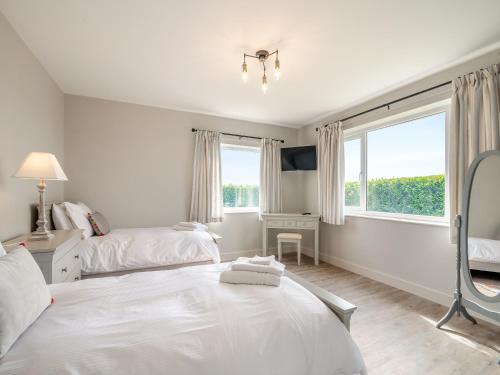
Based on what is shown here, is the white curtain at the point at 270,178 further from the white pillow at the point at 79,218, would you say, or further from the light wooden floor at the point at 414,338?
the white pillow at the point at 79,218

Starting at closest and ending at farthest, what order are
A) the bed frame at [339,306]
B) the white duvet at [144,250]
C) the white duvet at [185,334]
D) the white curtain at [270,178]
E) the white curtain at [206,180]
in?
the white duvet at [185,334], the bed frame at [339,306], the white duvet at [144,250], the white curtain at [206,180], the white curtain at [270,178]

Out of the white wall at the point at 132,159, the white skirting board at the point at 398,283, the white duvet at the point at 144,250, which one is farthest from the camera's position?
the white wall at the point at 132,159

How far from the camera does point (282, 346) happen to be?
932mm

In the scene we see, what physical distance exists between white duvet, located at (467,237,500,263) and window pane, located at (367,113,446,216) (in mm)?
668

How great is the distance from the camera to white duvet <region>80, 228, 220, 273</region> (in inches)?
90.3

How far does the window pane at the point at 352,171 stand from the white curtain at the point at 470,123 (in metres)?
1.31

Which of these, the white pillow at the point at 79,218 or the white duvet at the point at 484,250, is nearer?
the white duvet at the point at 484,250

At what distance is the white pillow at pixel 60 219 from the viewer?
7.81 feet

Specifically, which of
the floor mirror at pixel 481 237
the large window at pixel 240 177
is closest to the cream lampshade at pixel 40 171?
the large window at pixel 240 177

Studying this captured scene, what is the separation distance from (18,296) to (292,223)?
3.47m

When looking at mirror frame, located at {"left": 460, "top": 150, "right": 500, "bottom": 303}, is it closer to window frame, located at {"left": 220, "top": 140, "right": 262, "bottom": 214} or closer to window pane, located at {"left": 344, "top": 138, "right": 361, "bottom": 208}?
window pane, located at {"left": 344, "top": 138, "right": 361, "bottom": 208}

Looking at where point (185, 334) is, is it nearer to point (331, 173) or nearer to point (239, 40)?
point (239, 40)

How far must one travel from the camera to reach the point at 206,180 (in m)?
3.78

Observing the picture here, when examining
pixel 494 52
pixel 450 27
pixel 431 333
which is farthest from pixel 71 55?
pixel 431 333
